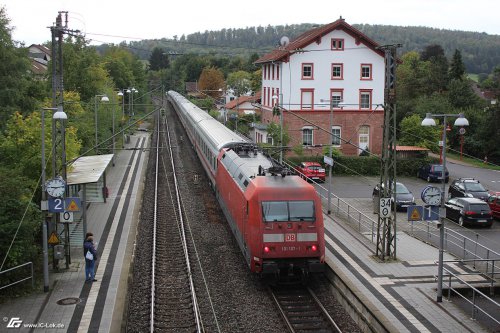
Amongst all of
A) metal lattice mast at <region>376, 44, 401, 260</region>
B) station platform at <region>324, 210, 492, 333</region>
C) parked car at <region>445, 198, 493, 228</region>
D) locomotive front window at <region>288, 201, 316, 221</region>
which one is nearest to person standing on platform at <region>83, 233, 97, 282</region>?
locomotive front window at <region>288, 201, 316, 221</region>

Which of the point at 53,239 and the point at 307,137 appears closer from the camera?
the point at 53,239

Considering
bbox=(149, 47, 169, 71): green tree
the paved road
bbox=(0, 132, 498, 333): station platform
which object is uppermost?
bbox=(149, 47, 169, 71): green tree

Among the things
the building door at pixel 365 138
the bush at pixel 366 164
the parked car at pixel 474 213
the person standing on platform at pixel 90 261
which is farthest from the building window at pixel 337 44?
the person standing on platform at pixel 90 261

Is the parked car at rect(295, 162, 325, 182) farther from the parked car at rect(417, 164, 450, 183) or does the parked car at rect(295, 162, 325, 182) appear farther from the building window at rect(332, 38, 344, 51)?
the building window at rect(332, 38, 344, 51)

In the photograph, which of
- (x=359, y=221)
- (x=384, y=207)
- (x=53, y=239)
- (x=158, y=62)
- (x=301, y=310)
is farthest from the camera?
(x=158, y=62)

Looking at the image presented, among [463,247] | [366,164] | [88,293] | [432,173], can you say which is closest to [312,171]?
[366,164]

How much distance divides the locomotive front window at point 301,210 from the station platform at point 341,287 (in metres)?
2.03

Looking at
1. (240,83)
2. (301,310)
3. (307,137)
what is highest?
(240,83)

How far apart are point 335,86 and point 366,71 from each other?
117 inches

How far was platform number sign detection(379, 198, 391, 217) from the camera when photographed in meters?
19.2

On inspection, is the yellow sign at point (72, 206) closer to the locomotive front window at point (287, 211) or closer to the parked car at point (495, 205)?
the locomotive front window at point (287, 211)

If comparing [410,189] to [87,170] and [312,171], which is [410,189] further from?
[87,170]

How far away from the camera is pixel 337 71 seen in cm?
4800

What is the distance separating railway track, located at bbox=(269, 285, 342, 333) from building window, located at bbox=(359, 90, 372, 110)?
3321 centimetres
